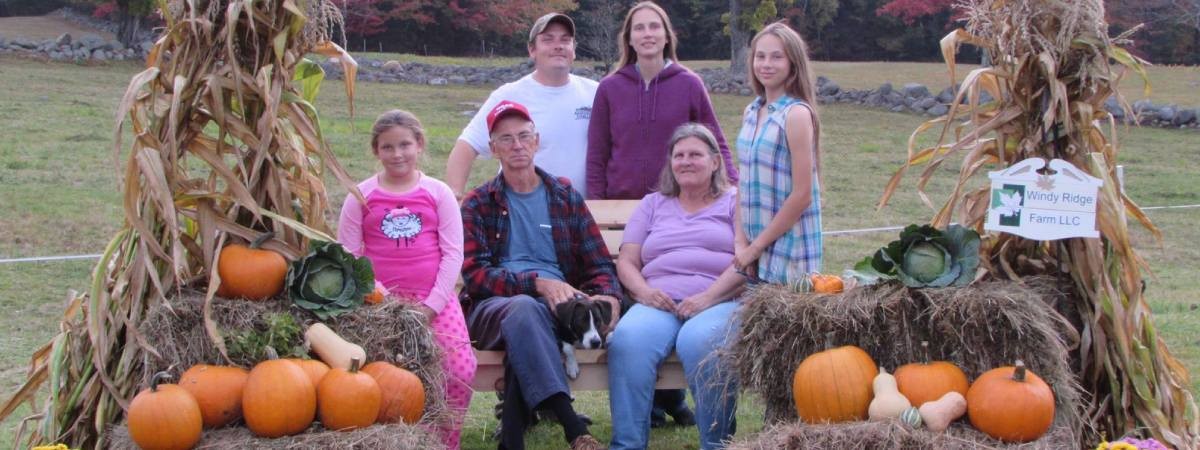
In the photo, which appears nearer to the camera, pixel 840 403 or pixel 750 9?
pixel 840 403

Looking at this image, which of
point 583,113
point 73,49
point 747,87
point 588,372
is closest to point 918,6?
point 747,87

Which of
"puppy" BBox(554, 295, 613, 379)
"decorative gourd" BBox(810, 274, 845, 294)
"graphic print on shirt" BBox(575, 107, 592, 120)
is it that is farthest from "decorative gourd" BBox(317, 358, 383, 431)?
"graphic print on shirt" BBox(575, 107, 592, 120)

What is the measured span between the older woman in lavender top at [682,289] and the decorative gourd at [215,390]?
132 cm

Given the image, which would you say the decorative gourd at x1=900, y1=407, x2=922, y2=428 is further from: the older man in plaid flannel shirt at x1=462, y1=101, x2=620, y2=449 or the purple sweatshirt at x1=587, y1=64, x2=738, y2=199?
the purple sweatshirt at x1=587, y1=64, x2=738, y2=199

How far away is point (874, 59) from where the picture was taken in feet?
110

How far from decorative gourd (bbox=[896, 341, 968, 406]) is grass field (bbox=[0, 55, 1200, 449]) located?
0.66 metres

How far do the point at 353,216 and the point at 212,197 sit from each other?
→ 62 centimetres

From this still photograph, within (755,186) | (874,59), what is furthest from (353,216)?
(874,59)

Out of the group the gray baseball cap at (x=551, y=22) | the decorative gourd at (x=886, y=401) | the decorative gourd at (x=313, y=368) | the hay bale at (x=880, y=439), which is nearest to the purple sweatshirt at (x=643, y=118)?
the gray baseball cap at (x=551, y=22)

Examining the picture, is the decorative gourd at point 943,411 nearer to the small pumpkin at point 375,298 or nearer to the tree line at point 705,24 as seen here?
the small pumpkin at point 375,298

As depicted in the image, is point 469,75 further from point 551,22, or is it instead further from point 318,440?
point 318,440

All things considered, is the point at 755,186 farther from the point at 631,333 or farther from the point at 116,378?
the point at 116,378

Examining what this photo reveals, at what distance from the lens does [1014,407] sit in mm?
3549

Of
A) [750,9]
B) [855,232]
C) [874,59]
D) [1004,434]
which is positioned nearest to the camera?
[1004,434]
